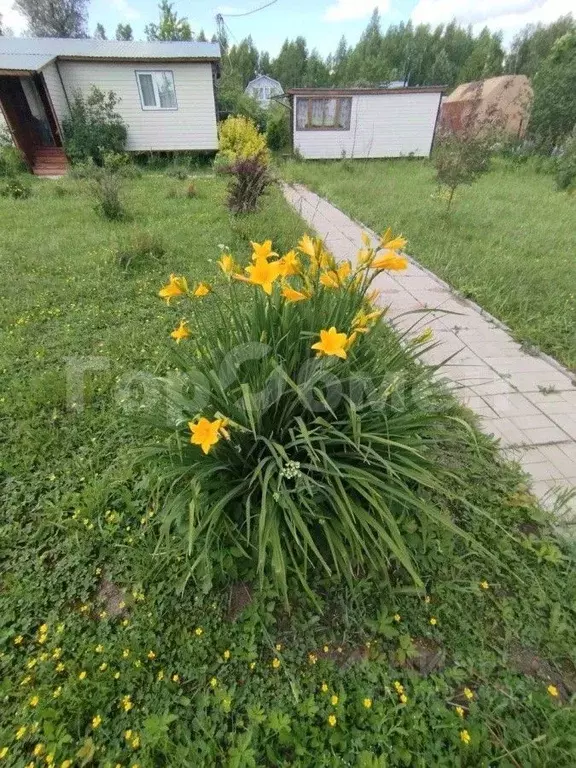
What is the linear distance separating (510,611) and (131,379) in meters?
2.33

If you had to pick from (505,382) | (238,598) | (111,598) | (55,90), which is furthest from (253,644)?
(55,90)

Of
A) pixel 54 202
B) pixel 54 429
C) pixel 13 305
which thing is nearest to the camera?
pixel 54 429

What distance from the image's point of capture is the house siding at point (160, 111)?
10.8m

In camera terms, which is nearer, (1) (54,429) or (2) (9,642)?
(2) (9,642)

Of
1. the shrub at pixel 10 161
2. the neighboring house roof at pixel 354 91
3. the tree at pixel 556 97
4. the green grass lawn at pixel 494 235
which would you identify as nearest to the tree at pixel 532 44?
the tree at pixel 556 97

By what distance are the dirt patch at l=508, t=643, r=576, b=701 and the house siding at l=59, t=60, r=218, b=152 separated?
1399 centimetres

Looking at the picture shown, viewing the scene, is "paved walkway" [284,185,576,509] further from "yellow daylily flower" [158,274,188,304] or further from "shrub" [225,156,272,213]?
A: "shrub" [225,156,272,213]

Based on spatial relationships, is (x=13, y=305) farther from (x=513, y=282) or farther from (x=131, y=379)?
(x=513, y=282)

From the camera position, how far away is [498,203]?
762 centimetres

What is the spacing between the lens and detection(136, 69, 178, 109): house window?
435 inches

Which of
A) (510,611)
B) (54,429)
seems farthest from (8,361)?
(510,611)

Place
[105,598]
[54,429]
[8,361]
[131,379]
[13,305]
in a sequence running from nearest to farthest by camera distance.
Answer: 1. [105,598]
2. [54,429]
3. [131,379]
4. [8,361]
5. [13,305]

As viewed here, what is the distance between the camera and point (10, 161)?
391 inches

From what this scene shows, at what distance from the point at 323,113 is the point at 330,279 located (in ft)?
47.1
